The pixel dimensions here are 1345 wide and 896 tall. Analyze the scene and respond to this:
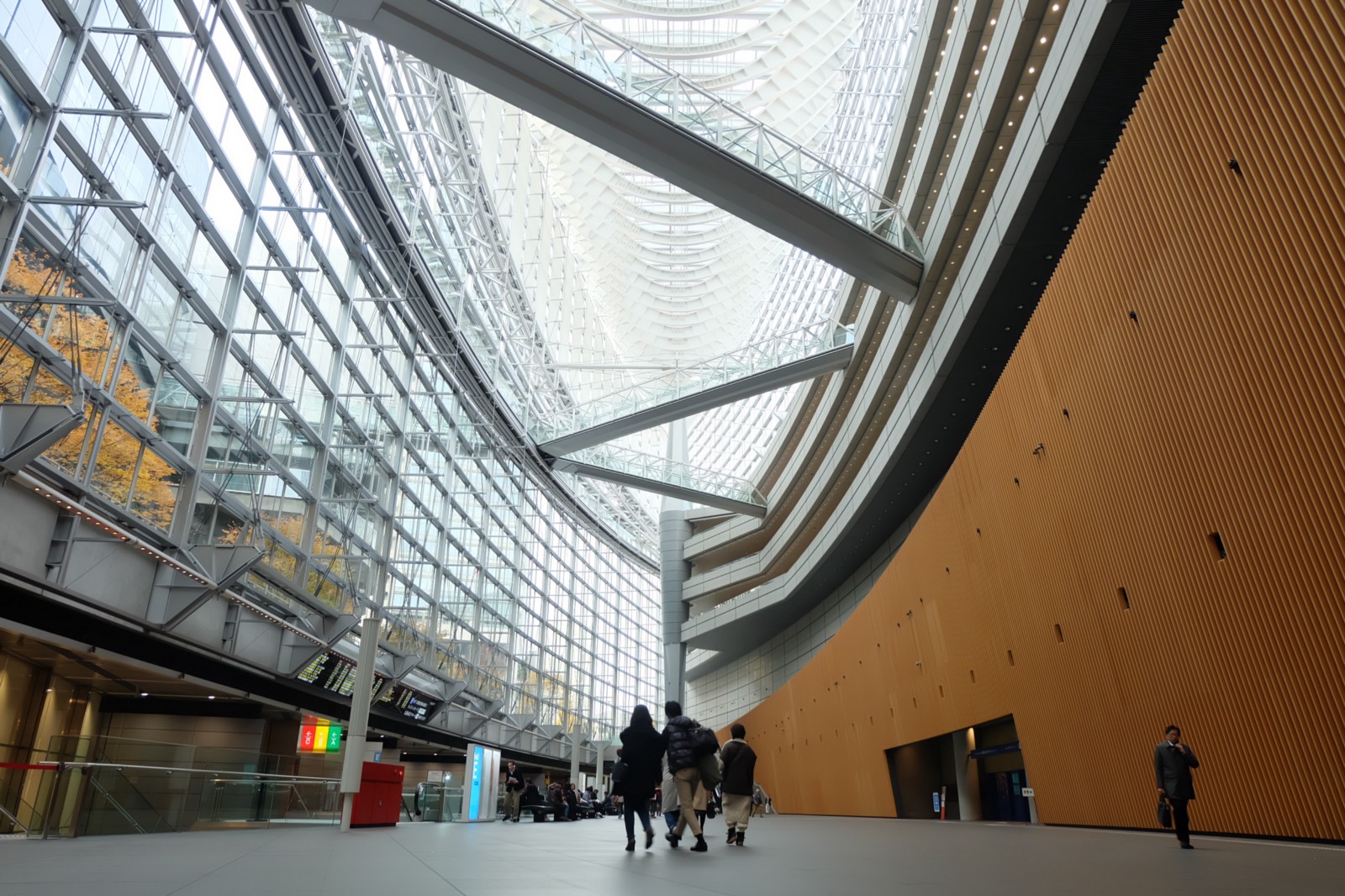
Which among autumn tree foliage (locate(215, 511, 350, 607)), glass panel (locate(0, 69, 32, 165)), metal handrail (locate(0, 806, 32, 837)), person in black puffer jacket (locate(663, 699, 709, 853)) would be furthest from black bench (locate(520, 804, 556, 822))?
glass panel (locate(0, 69, 32, 165))

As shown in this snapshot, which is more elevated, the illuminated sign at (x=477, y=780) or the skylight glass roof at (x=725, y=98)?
the skylight glass roof at (x=725, y=98)

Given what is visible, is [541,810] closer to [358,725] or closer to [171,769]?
[358,725]

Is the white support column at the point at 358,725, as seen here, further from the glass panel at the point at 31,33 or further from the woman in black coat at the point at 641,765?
the glass panel at the point at 31,33

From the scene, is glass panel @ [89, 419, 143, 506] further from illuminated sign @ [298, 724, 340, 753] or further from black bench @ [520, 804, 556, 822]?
black bench @ [520, 804, 556, 822]

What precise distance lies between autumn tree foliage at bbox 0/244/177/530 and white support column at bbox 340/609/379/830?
4.14 metres

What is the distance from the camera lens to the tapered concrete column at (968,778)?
63.1 feet

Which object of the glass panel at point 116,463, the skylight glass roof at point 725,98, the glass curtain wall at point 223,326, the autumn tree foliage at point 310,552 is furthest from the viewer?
the skylight glass roof at point 725,98

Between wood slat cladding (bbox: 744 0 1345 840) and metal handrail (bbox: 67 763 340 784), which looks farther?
metal handrail (bbox: 67 763 340 784)

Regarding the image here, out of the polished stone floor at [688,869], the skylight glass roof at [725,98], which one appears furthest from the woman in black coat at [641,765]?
the skylight glass roof at [725,98]

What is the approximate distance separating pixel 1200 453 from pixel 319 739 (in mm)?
20773

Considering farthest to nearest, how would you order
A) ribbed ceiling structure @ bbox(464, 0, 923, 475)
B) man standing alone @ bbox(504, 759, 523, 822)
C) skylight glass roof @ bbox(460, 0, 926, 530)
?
1. ribbed ceiling structure @ bbox(464, 0, 923, 475)
2. skylight glass roof @ bbox(460, 0, 926, 530)
3. man standing alone @ bbox(504, 759, 523, 822)

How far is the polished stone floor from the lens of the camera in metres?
4.13

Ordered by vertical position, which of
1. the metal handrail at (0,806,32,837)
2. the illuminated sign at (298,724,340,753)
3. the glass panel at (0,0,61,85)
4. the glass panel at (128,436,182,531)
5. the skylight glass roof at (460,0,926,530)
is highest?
the skylight glass roof at (460,0,926,530)

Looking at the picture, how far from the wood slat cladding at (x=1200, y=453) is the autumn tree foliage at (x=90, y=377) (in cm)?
1216
